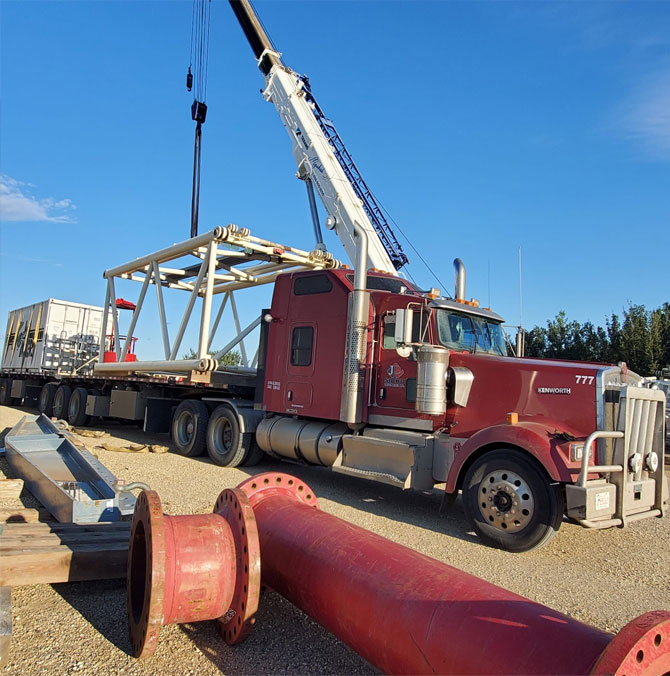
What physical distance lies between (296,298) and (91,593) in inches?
211

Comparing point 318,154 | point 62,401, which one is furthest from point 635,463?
point 62,401

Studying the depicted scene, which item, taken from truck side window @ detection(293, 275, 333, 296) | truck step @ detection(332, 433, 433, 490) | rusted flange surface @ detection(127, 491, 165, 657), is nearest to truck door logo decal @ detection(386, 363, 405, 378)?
truck step @ detection(332, 433, 433, 490)

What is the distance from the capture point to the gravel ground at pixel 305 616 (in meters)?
2.96

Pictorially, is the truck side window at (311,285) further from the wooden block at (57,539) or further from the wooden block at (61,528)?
the wooden block at (57,539)

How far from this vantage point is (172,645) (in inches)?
→ 123

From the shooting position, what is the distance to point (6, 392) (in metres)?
19.8

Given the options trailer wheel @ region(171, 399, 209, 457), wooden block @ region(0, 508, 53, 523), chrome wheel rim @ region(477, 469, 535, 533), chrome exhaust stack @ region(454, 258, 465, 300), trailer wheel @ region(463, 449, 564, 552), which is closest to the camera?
wooden block @ region(0, 508, 53, 523)

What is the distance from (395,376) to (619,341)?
22.7 metres

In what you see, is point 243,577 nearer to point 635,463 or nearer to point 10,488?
point 10,488

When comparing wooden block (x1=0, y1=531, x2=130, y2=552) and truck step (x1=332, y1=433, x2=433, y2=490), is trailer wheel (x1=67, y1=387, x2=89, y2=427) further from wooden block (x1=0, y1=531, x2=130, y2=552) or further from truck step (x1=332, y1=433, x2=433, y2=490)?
wooden block (x1=0, y1=531, x2=130, y2=552)

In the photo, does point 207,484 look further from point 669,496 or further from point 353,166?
point 353,166

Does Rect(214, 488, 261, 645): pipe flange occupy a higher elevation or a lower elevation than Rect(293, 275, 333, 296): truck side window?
lower

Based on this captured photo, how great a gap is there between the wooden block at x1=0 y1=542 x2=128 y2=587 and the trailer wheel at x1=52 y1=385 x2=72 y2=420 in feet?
40.5

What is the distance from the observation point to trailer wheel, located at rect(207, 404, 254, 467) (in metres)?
9.13
